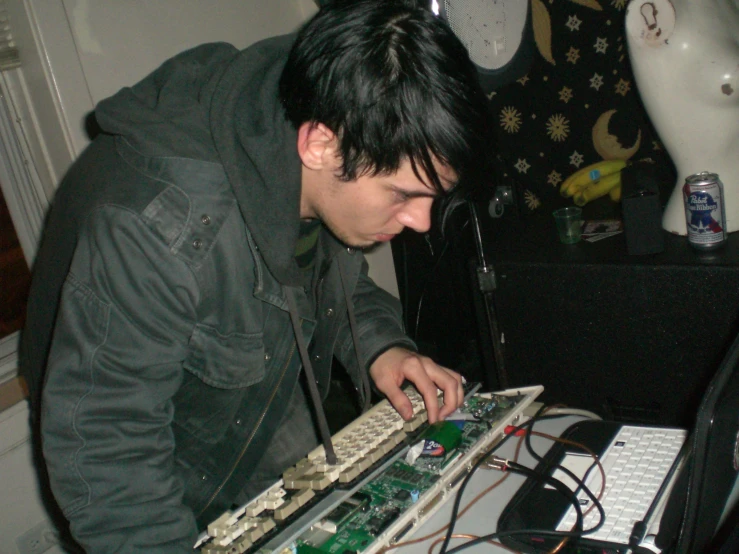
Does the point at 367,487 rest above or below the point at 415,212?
below

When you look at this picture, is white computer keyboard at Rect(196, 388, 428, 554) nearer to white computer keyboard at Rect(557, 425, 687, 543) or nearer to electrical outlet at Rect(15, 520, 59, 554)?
A: white computer keyboard at Rect(557, 425, 687, 543)

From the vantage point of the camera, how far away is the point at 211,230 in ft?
2.65

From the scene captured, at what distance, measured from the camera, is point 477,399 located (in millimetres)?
949

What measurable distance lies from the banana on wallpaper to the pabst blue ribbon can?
375 mm

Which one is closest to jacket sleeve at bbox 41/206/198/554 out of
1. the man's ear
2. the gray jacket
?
the gray jacket

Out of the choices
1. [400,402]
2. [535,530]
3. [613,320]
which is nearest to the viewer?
[535,530]

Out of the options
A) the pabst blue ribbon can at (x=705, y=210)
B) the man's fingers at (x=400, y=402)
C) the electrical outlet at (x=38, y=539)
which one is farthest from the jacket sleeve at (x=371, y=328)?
the electrical outlet at (x=38, y=539)

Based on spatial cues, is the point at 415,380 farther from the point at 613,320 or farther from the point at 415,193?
the point at 613,320

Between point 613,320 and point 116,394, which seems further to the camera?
point 613,320

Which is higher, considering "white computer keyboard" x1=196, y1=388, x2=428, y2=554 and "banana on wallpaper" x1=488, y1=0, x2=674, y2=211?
"banana on wallpaper" x1=488, y1=0, x2=674, y2=211

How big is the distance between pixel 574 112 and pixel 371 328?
3.11 feet

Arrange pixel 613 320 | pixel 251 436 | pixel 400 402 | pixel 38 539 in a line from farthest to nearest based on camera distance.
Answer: pixel 38 539 < pixel 613 320 < pixel 251 436 < pixel 400 402

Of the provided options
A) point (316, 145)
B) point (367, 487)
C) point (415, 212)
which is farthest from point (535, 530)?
point (316, 145)

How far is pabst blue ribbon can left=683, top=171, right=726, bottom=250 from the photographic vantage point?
41.9 inches
